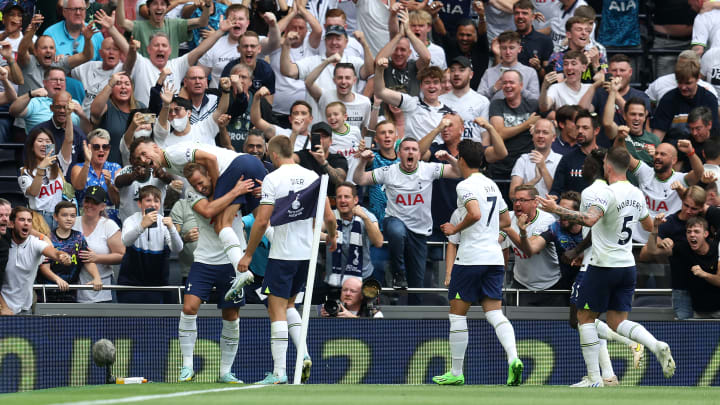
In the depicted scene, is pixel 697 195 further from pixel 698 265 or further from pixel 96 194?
pixel 96 194

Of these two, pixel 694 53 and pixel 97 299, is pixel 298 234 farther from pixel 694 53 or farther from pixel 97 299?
pixel 694 53

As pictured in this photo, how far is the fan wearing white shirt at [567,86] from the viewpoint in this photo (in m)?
16.0

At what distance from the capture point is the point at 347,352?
1293 centimetres

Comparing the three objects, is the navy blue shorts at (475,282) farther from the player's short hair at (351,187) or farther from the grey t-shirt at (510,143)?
the grey t-shirt at (510,143)

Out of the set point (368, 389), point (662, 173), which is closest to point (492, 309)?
point (368, 389)

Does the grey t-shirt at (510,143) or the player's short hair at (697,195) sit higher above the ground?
the grey t-shirt at (510,143)

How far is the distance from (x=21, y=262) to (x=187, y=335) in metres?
2.27

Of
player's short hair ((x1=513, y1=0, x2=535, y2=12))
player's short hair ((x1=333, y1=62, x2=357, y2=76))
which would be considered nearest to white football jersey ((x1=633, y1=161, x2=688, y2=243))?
player's short hair ((x1=513, y1=0, x2=535, y2=12))

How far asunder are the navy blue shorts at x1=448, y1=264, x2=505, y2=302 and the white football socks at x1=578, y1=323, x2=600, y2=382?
3.21 feet

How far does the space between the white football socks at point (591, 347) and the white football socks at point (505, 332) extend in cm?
82

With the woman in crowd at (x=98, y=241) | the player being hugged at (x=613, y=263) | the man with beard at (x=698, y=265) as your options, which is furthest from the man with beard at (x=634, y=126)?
the woman in crowd at (x=98, y=241)

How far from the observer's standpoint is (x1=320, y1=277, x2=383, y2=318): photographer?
1302cm

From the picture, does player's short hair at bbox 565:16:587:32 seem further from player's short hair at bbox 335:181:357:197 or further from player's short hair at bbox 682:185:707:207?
player's short hair at bbox 335:181:357:197

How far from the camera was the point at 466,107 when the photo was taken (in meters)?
16.2
